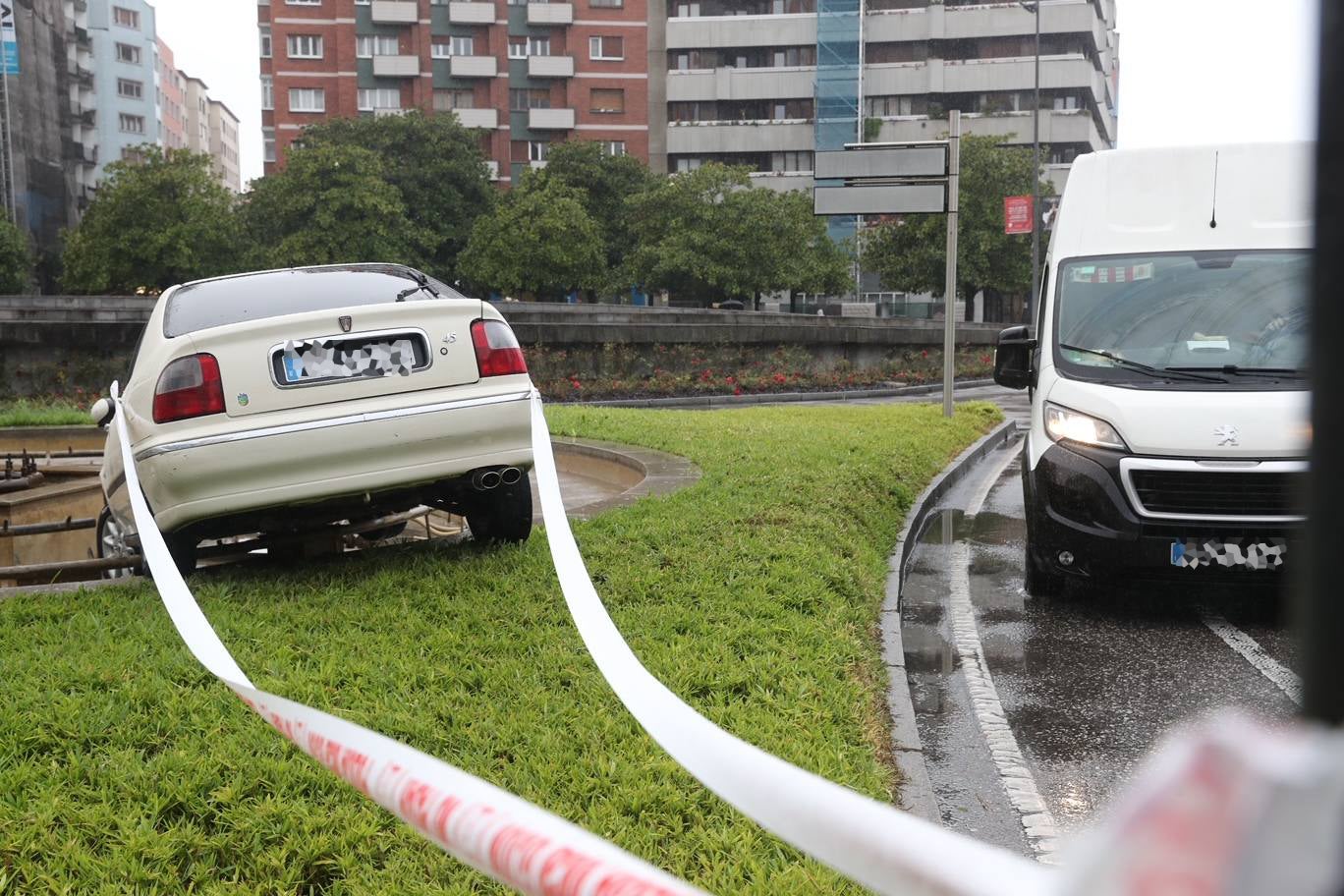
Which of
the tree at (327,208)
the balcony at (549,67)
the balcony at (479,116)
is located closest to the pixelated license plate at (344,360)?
the tree at (327,208)

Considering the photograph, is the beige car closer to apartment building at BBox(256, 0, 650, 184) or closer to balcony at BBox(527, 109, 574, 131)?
apartment building at BBox(256, 0, 650, 184)

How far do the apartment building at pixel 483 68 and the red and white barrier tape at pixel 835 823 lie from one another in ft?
272

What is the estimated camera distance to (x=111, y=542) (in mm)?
7629

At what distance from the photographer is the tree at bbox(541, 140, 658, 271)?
7031cm

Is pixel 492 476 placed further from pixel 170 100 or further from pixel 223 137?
pixel 223 137

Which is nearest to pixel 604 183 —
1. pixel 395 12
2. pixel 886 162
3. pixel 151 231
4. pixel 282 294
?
pixel 395 12

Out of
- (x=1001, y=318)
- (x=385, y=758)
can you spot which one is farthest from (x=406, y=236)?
(x=385, y=758)

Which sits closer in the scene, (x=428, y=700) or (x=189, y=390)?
(x=428, y=700)

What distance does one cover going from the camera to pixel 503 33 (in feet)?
271

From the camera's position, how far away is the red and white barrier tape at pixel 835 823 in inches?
26.9

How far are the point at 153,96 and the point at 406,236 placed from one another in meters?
58.3

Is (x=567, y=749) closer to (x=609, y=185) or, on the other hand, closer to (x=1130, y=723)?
(x=1130, y=723)

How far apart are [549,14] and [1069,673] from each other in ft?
268

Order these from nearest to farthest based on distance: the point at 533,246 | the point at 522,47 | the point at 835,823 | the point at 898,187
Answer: the point at 835,823 → the point at 898,187 → the point at 533,246 → the point at 522,47
